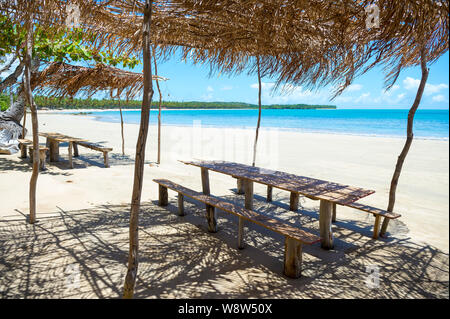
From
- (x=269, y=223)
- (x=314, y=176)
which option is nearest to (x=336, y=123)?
(x=314, y=176)

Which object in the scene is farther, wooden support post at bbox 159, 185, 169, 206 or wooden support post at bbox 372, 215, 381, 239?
wooden support post at bbox 159, 185, 169, 206

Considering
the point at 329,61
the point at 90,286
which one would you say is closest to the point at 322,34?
the point at 329,61

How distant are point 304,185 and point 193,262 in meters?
1.43

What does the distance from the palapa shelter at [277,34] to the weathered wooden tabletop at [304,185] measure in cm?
63

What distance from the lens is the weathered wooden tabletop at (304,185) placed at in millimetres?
2971

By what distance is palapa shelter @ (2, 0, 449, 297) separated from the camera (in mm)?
2271

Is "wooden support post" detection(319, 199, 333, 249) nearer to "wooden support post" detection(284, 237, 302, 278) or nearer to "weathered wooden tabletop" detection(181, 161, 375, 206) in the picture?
"weathered wooden tabletop" detection(181, 161, 375, 206)

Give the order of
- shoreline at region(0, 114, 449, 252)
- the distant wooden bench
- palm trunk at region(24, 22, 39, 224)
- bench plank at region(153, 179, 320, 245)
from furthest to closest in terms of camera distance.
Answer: the distant wooden bench < shoreline at region(0, 114, 449, 252) < palm trunk at region(24, 22, 39, 224) < bench plank at region(153, 179, 320, 245)

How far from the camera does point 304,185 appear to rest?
3.39m

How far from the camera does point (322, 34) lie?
3311 mm

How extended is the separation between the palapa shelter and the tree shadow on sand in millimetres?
621

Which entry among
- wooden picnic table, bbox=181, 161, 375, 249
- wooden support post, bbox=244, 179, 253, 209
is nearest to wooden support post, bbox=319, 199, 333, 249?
wooden picnic table, bbox=181, 161, 375, 249
